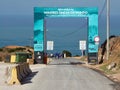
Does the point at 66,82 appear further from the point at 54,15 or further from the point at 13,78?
the point at 54,15

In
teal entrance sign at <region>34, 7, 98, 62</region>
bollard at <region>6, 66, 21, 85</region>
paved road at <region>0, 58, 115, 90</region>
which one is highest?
teal entrance sign at <region>34, 7, 98, 62</region>

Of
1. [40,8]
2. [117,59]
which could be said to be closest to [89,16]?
[40,8]

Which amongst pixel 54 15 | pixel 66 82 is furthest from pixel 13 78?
pixel 54 15

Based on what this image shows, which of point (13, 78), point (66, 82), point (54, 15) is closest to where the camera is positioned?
point (13, 78)

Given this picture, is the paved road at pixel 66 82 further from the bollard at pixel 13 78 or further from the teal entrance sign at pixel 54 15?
the teal entrance sign at pixel 54 15

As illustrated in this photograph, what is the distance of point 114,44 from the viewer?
6025cm

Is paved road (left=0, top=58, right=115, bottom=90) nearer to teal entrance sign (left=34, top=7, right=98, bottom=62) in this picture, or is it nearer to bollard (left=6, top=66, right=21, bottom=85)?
bollard (left=6, top=66, right=21, bottom=85)

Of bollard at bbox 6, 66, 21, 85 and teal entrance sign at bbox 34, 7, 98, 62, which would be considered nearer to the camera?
bollard at bbox 6, 66, 21, 85

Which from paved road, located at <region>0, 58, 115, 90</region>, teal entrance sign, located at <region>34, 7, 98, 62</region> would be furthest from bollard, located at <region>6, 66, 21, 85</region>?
teal entrance sign, located at <region>34, 7, 98, 62</region>

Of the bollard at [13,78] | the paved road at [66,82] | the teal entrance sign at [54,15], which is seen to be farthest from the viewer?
the teal entrance sign at [54,15]

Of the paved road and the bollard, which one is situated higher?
the bollard

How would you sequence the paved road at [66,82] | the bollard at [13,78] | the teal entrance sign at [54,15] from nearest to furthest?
→ the paved road at [66,82] → the bollard at [13,78] → the teal entrance sign at [54,15]

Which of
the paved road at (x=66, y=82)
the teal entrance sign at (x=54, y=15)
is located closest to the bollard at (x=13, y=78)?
the paved road at (x=66, y=82)

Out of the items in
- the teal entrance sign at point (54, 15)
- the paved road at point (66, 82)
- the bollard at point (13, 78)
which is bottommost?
the paved road at point (66, 82)
